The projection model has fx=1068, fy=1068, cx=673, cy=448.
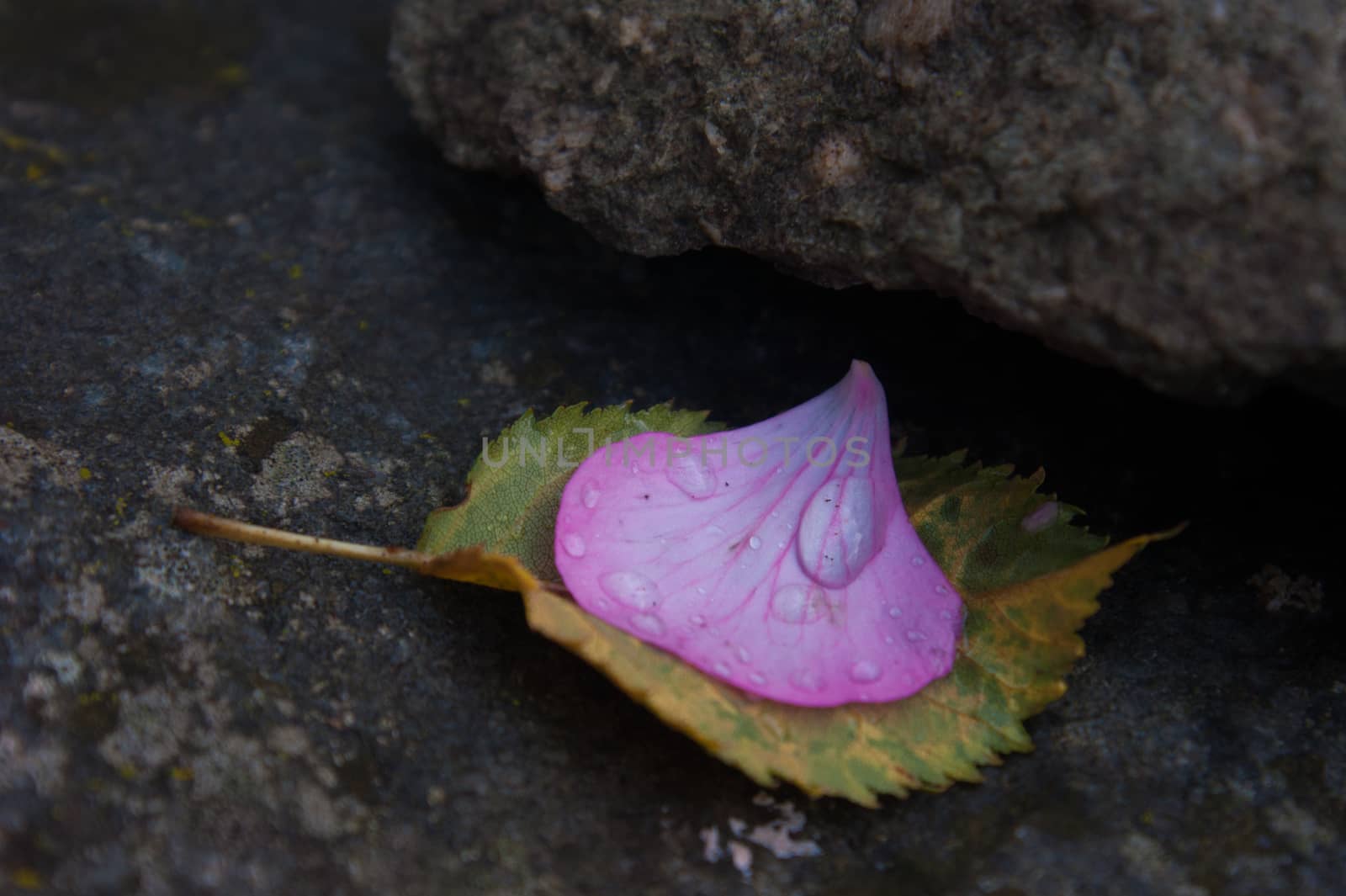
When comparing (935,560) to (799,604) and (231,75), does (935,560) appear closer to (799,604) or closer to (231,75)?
(799,604)

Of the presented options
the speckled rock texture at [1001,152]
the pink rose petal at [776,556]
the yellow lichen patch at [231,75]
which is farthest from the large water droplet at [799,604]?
the yellow lichen patch at [231,75]

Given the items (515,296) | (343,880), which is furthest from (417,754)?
(515,296)

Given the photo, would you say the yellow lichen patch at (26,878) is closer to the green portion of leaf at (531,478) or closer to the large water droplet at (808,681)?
the green portion of leaf at (531,478)

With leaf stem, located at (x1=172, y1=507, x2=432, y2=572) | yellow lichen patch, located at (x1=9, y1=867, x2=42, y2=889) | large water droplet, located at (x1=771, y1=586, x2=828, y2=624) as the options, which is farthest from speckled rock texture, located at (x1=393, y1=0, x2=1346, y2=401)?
yellow lichen patch, located at (x1=9, y1=867, x2=42, y2=889)

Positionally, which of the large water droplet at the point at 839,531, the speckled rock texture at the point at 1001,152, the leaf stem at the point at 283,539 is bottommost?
the leaf stem at the point at 283,539

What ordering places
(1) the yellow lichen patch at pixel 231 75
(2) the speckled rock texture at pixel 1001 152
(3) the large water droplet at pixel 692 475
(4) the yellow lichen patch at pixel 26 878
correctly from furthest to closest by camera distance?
(1) the yellow lichen patch at pixel 231 75, (3) the large water droplet at pixel 692 475, (2) the speckled rock texture at pixel 1001 152, (4) the yellow lichen patch at pixel 26 878

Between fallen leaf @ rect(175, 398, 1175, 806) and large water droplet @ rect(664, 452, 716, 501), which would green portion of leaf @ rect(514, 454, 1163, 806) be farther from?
large water droplet @ rect(664, 452, 716, 501)

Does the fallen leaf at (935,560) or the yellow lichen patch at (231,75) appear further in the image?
the yellow lichen patch at (231,75)

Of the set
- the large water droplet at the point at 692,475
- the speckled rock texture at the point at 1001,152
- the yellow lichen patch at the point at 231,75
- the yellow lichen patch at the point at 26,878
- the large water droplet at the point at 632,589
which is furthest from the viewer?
the yellow lichen patch at the point at 231,75

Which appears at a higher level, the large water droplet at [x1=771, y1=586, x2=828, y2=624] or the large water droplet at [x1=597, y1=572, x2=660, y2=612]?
the large water droplet at [x1=771, y1=586, x2=828, y2=624]
